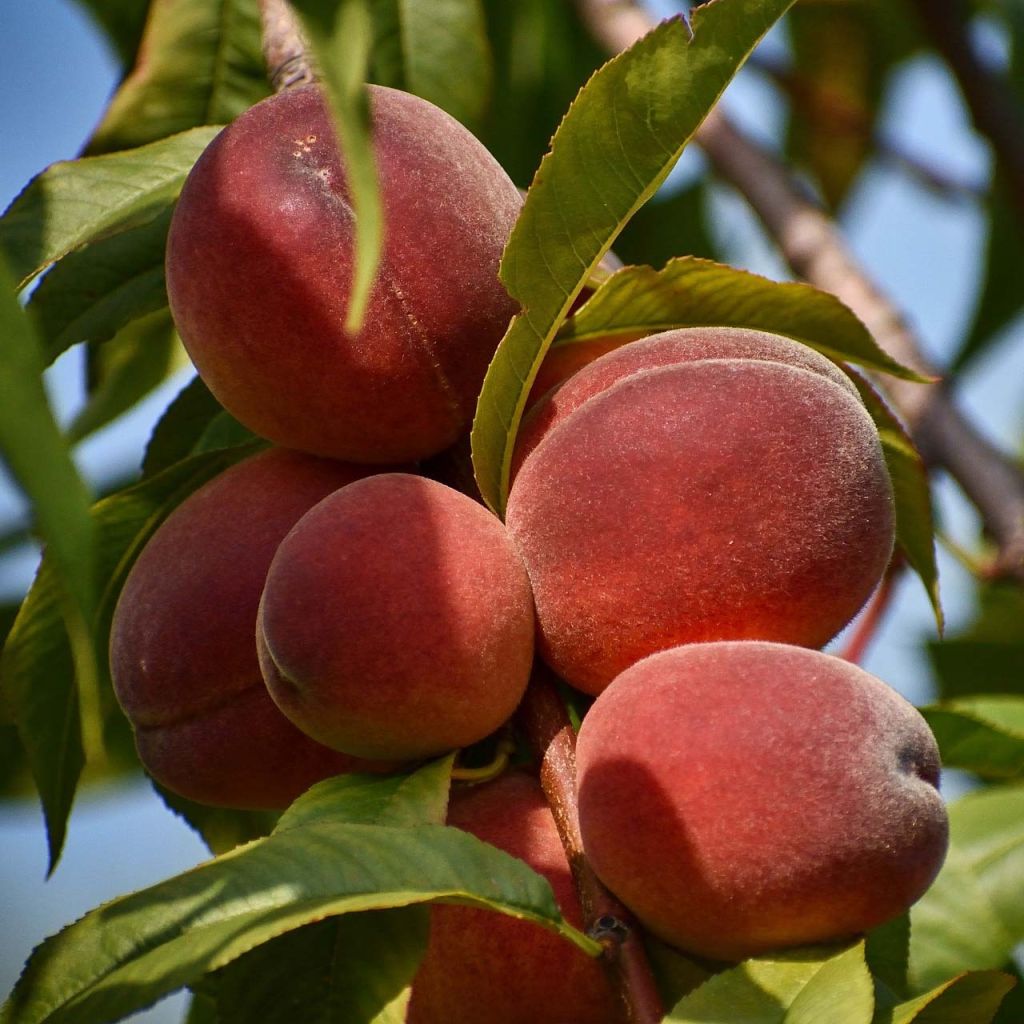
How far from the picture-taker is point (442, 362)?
0.99 metres

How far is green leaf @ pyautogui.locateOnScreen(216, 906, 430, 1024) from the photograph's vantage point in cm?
84

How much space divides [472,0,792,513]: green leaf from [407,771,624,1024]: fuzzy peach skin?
251 mm

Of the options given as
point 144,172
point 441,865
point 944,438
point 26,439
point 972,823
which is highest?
point 26,439

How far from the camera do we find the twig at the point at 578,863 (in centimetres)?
81

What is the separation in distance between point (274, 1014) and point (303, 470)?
38cm

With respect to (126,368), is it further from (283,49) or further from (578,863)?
(578,863)

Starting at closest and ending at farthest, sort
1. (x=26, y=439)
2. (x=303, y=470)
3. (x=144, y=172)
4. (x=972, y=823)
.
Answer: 1. (x=26, y=439)
2. (x=303, y=470)
3. (x=144, y=172)
4. (x=972, y=823)

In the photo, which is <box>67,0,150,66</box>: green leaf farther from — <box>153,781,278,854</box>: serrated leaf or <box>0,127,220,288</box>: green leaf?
<box>153,781,278,854</box>: serrated leaf

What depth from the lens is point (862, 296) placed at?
1.81 m

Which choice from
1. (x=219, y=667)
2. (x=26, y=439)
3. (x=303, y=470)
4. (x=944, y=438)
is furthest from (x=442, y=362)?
(x=944, y=438)

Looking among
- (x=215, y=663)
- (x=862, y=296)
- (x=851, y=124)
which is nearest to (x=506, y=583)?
(x=215, y=663)

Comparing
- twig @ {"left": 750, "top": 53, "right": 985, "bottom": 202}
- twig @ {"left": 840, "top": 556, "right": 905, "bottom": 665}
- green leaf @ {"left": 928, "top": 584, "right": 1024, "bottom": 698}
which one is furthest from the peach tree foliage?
twig @ {"left": 750, "top": 53, "right": 985, "bottom": 202}

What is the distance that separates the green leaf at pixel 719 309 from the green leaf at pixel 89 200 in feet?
1.22

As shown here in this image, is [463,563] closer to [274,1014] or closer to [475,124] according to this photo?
[274,1014]
